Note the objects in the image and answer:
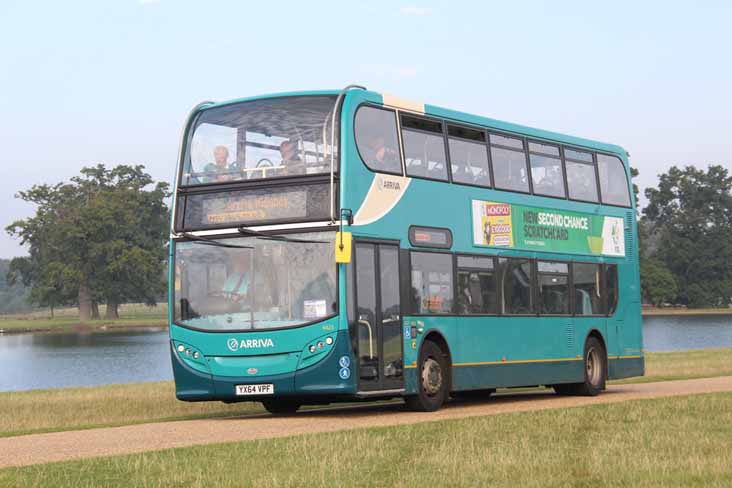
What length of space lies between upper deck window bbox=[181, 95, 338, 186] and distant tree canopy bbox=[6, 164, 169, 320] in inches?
3953

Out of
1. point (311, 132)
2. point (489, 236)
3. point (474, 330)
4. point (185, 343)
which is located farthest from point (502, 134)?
point (185, 343)

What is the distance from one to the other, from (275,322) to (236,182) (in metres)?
2.05

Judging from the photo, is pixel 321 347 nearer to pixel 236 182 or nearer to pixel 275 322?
pixel 275 322

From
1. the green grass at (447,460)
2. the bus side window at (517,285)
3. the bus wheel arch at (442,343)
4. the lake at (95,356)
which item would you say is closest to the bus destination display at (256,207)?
the bus wheel arch at (442,343)

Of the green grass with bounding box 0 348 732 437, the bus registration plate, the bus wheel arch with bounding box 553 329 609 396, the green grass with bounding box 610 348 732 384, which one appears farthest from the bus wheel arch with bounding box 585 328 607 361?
the bus registration plate

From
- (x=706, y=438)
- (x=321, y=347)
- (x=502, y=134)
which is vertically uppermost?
(x=502, y=134)

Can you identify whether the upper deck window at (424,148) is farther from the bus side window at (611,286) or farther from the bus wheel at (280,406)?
the bus side window at (611,286)

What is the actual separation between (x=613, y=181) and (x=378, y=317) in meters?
8.90

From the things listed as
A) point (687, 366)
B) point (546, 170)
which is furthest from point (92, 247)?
point (546, 170)

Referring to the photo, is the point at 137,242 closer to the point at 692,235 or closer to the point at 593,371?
the point at 692,235

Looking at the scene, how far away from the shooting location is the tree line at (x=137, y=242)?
120438 mm

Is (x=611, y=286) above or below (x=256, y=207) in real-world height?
below

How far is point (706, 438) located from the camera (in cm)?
1422

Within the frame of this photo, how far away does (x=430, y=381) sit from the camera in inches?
768
